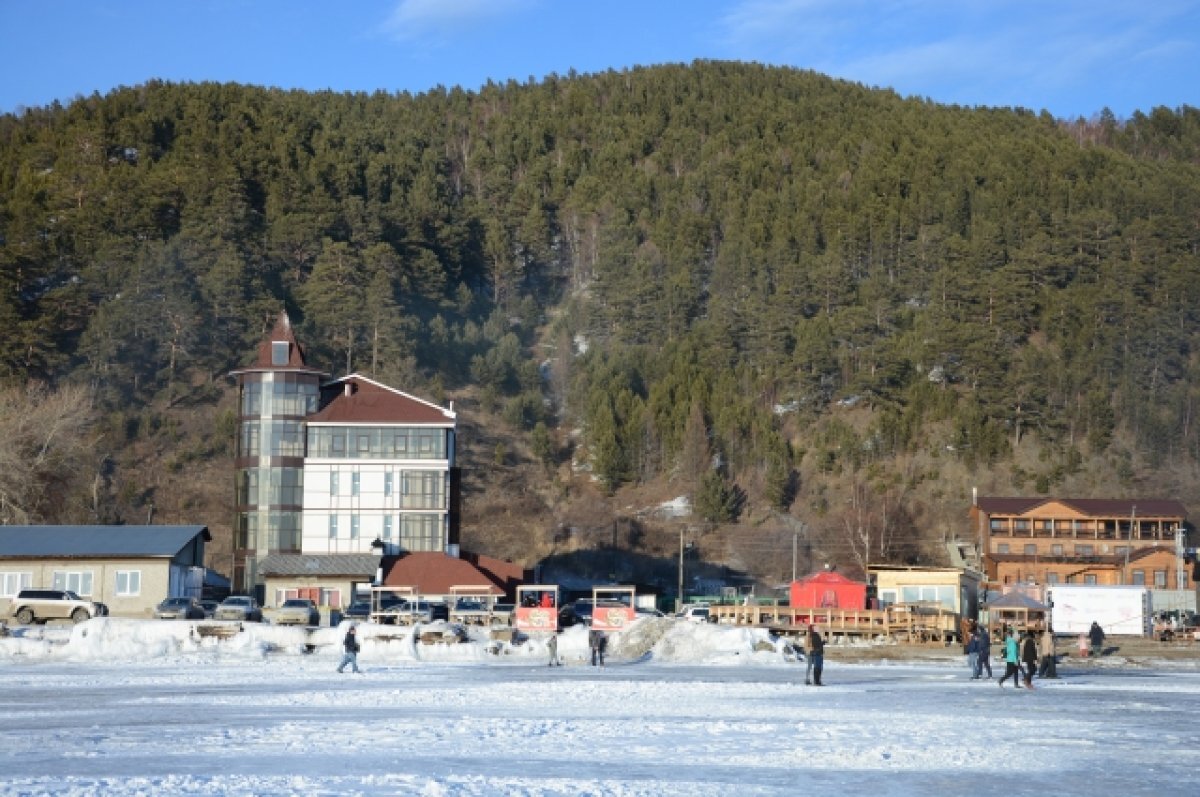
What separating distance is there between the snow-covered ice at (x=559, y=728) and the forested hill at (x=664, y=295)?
53.8m

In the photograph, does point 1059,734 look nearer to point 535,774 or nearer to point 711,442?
point 535,774

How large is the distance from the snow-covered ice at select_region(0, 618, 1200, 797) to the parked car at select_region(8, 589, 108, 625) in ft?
44.3

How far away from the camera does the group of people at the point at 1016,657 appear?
37719 mm

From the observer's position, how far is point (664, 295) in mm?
144875

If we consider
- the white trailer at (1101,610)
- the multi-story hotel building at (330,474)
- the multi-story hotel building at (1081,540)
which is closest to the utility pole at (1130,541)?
the multi-story hotel building at (1081,540)

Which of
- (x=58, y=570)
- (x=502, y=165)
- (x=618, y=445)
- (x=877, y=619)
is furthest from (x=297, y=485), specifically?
(x=502, y=165)

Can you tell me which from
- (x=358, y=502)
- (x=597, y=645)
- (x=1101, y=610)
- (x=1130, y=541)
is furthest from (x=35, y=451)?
(x=1130, y=541)

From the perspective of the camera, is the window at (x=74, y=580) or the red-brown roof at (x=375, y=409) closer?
the window at (x=74, y=580)

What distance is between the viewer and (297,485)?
3206 inches

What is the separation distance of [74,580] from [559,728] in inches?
1957

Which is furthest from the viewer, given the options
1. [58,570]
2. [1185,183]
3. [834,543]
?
[1185,183]

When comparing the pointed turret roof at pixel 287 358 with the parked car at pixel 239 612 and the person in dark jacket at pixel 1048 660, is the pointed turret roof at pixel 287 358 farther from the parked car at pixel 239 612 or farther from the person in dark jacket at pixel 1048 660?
the person in dark jacket at pixel 1048 660

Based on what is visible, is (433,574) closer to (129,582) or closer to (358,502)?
(358,502)

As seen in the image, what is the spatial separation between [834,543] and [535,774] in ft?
299
